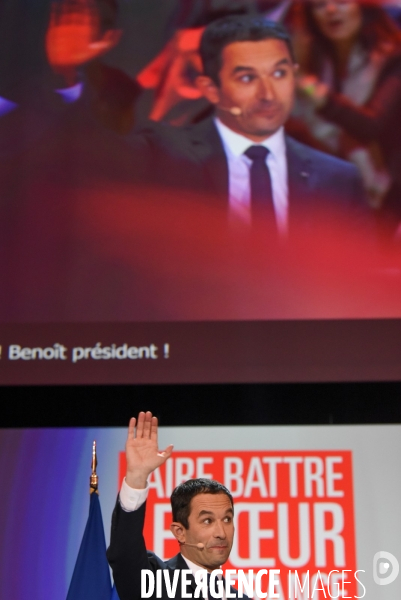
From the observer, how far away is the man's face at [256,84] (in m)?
4.30

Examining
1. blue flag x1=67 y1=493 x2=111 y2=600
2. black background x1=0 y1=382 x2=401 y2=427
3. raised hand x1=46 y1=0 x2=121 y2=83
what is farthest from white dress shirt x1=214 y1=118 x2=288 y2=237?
blue flag x1=67 y1=493 x2=111 y2=600

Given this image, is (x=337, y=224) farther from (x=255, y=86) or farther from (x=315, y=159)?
(x=255, y=86)

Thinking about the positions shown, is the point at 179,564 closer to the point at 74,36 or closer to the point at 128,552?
the point at 128,552

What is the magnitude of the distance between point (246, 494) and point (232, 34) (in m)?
2.17

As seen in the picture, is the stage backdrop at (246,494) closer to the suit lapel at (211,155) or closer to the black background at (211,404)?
the black background at (211,404)

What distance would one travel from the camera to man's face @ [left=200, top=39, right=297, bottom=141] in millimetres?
4305

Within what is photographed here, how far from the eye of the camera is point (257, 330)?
3.95m

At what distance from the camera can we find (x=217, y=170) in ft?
13.8

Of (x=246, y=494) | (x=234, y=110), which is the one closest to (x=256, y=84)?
(x=234, y=110)

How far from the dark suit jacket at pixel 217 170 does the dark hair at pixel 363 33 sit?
1.56 feet

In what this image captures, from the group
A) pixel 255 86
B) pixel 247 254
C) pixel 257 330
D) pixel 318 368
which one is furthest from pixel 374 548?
pixel 255 86

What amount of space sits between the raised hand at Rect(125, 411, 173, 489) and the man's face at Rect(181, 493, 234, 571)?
178mm

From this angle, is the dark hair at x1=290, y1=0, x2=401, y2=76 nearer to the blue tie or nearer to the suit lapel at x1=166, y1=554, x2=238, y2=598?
the blue tie

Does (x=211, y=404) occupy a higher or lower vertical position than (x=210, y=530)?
higher
